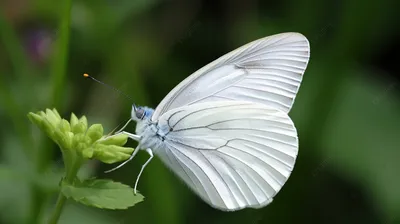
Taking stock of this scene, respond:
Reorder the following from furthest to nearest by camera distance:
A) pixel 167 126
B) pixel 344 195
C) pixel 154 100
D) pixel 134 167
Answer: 1. pixel 154 100
2. pixel 344 195
3. pixel 134 167
4. pixel 167 126

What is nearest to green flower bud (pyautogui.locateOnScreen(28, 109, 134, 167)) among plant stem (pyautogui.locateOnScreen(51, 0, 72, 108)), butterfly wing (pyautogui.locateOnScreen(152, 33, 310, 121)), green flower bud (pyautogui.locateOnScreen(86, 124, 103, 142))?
green flower bud (pyautogui.locateOnScreen(86, 124, 103, 142))

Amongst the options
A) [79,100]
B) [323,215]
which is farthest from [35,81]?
[323,215]

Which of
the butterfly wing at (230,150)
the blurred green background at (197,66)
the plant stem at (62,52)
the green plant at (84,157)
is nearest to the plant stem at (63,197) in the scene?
the green plant at (84,157)

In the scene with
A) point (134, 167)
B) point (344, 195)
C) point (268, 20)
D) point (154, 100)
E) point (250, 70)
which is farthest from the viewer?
point (268, 20)

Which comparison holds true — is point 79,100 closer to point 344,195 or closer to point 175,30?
point 175,30

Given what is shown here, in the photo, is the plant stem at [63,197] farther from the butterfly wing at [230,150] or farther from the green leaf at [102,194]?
the butterfly wing at [230,150]
